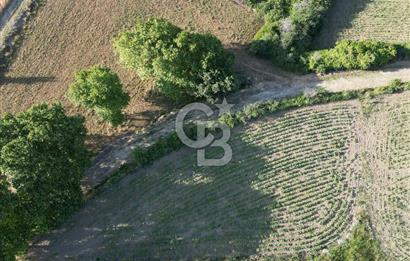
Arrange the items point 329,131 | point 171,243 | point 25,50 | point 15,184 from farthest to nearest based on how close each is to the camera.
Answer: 1. point 25,50
2. point 329,131
3. point 171,243
4. point 15,184

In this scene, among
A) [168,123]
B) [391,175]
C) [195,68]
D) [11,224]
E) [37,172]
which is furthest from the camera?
[168,123]

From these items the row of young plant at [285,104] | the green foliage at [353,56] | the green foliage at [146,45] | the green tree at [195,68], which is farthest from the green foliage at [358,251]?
the green foliage at [146,45]

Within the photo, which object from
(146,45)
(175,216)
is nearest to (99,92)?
(146,45)

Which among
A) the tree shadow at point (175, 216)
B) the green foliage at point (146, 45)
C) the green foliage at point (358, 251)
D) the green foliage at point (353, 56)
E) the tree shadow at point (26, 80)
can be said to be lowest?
the green foliage at point (358, 251)

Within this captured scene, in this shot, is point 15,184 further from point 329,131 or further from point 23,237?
point 329,131

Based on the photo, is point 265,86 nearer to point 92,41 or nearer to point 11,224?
point 92,41

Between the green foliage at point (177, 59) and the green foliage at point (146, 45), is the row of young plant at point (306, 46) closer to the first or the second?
the green foliage at point (177, 59)

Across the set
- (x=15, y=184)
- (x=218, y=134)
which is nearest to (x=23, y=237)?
(x=15, y=184)
